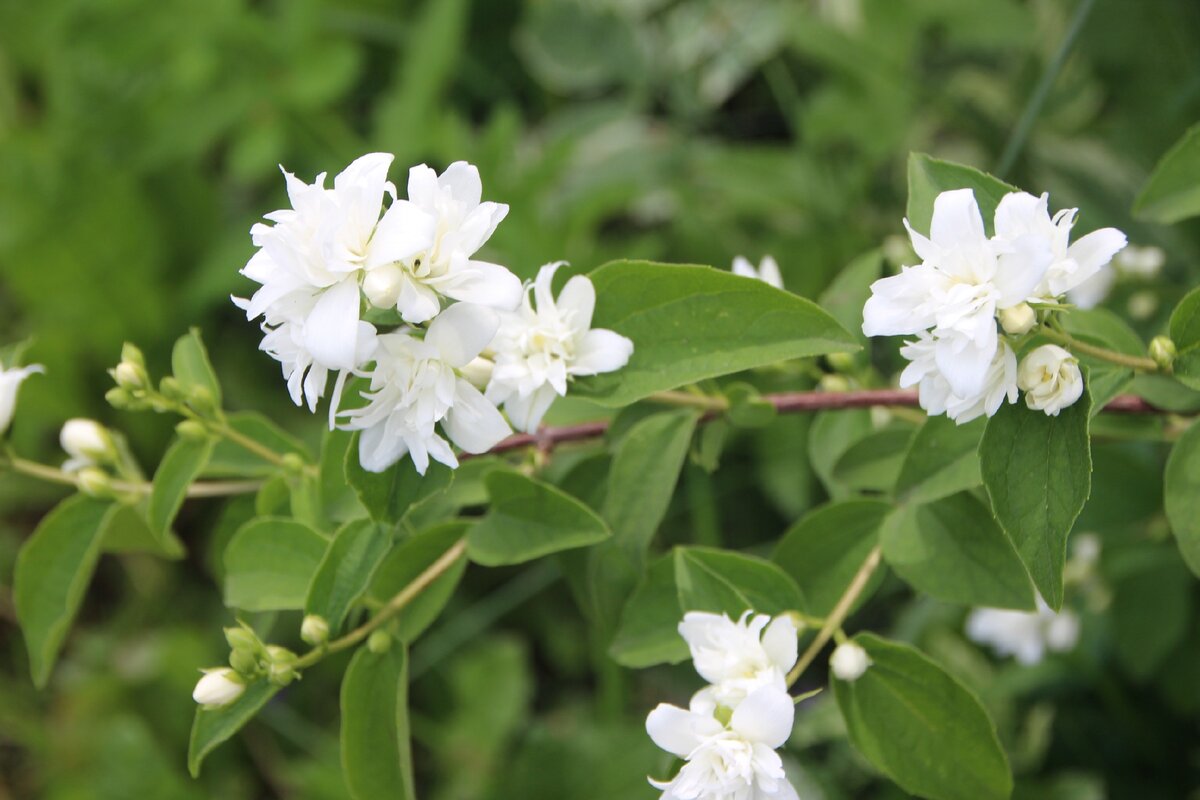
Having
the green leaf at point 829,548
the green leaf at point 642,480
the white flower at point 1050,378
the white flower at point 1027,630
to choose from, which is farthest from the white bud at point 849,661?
the white flower at point 1027,630

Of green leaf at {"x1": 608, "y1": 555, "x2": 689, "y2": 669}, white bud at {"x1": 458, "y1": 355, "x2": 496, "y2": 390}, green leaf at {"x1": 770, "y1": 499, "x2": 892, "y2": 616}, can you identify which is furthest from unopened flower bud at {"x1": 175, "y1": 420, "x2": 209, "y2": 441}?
green leaf at {"x1": 770, "y1": 499, "x2": 892, "y2": 616}

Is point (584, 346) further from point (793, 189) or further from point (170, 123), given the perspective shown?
point (170, 123)

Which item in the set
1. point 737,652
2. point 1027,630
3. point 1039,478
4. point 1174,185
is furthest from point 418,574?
point 1027,630

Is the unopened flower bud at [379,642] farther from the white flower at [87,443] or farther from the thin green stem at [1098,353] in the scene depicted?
the thin green stem at [1098,353]

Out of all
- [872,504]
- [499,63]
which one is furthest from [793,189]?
[872,504]

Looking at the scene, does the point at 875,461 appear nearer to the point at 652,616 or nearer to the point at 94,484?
the point at 652,616

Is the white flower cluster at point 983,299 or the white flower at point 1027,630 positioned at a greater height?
the white flower cluster at point 983,299
